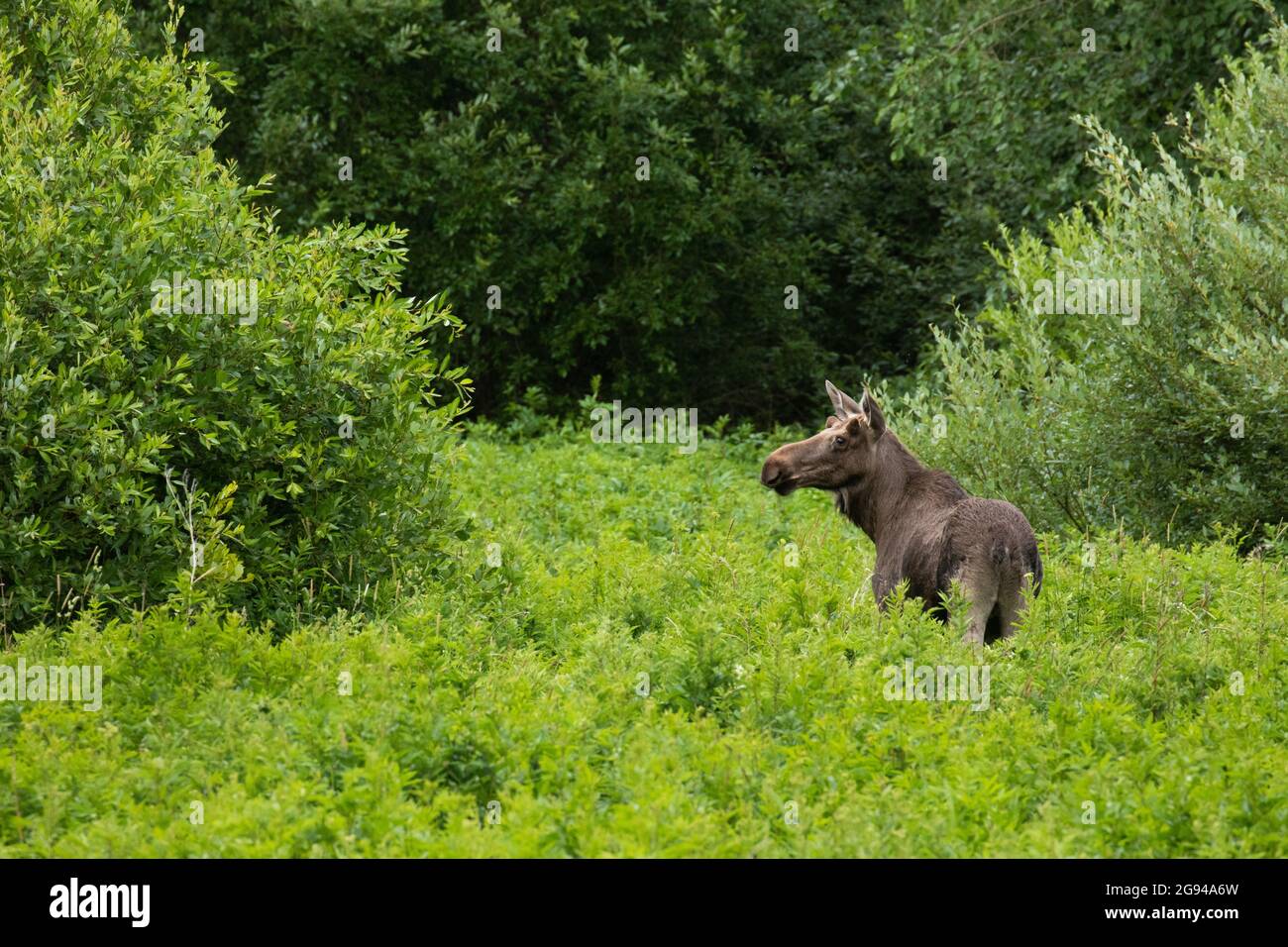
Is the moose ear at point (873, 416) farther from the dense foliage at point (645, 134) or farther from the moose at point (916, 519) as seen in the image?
the dense foliage at point (645, 134)

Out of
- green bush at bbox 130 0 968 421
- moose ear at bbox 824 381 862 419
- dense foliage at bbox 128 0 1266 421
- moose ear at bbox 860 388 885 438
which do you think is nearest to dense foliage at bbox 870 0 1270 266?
dense foliage at bbox 128 0 1266 421

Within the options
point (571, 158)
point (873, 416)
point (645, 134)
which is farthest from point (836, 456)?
point (571, 158)

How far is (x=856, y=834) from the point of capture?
5.67 meters

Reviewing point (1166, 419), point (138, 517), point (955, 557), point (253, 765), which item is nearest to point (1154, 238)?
point (1166, 419)

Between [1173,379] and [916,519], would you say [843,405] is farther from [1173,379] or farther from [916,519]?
[1173,379]

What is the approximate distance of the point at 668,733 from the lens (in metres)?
6.85

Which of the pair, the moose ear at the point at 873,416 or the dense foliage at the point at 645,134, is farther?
the dense foliage at the point at 645,134

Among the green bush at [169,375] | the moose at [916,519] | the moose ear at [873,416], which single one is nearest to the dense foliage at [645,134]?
the green bush at [169,375]

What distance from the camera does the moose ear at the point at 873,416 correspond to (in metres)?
9.88

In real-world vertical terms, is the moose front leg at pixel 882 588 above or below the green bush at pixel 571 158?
below

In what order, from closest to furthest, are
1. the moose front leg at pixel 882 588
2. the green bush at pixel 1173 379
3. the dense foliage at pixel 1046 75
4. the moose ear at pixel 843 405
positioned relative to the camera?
the moose front leg at pixel 882 588 → the moose ear at pixel 843 405 → the green bush at pixel 1173 379 → the dense foliage at pixel 1046 75

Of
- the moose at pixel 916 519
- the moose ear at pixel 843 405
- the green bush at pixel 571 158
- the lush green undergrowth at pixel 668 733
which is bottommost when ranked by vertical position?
the lush green undergrowth at pixel 668 733

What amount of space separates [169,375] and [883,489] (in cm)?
440
